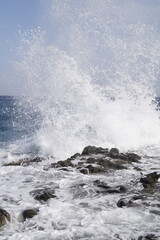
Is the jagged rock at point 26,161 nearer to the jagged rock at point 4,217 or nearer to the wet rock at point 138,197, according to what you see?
the wet rock at point 138,197

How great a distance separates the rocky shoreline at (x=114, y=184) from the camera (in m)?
4.93

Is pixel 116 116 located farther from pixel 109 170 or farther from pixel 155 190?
pixel 155 190

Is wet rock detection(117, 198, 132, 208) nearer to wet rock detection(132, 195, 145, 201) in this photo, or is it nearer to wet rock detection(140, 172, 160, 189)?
wet rock detection(132, 195, 145, 201)

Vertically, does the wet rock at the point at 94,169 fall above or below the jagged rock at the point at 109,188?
above

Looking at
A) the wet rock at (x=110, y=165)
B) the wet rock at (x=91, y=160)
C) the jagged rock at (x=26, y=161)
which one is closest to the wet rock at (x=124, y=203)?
the wet rock at (x=110, y=165)

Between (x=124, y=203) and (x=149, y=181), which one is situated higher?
(x=149, y=181)

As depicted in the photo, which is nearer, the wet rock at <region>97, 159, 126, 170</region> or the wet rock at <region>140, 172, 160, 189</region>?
the wet rock at <region>140, 172, 160, 189</region>

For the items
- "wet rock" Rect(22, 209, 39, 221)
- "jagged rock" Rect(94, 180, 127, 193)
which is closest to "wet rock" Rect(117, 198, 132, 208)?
"jagged rock" Rect(94, 180, 127, 193)

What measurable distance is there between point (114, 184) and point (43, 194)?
5.57 ft

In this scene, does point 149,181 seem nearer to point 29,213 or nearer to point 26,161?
point 29,213

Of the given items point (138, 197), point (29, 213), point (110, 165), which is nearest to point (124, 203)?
point (138, 197)

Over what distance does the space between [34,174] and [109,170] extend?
1.97m

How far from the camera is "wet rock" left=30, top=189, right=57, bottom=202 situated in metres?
5.50

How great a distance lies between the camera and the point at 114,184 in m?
6.49
